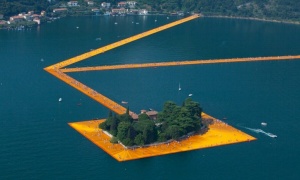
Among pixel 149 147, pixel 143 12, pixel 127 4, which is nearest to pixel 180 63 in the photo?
pixel 149 147

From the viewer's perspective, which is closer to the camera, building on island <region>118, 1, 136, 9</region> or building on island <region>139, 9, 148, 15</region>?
building on island <region>139, 9, 148, 15</region>

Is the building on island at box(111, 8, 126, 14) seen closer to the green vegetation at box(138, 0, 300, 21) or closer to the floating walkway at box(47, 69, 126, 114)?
the green vegetation at box(138, 0, 300, 21)

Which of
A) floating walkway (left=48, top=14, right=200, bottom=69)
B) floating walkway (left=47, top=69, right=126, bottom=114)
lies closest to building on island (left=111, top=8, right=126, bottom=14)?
floating walkway (left=48, top=14, right=200, bottom=69)

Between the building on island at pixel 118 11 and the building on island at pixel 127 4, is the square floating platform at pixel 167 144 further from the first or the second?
the building on island at pixel 127 4

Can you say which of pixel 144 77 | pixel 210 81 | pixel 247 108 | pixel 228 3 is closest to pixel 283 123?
pixel 247 108

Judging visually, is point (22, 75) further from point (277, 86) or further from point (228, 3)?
point (228, 3)

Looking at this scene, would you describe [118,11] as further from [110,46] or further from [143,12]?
[110,46]

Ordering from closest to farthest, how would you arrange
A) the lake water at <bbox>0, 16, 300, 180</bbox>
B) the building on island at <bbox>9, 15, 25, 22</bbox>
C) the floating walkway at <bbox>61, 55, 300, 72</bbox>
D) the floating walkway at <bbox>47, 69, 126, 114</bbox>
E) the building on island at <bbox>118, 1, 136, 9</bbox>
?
the lake water at <bbox>0, 16, 300, 180</bbox> → the floating walkway at <bbox>47, 69, 126, 114</bbox> → the floating walkway at <bbox>61, 55, 300, 72</bbox> → the building on island at <bbox>9, 15, 25, 22</bbox> → the building on island at <bbox>118, 1, 136, 9</bbox>
